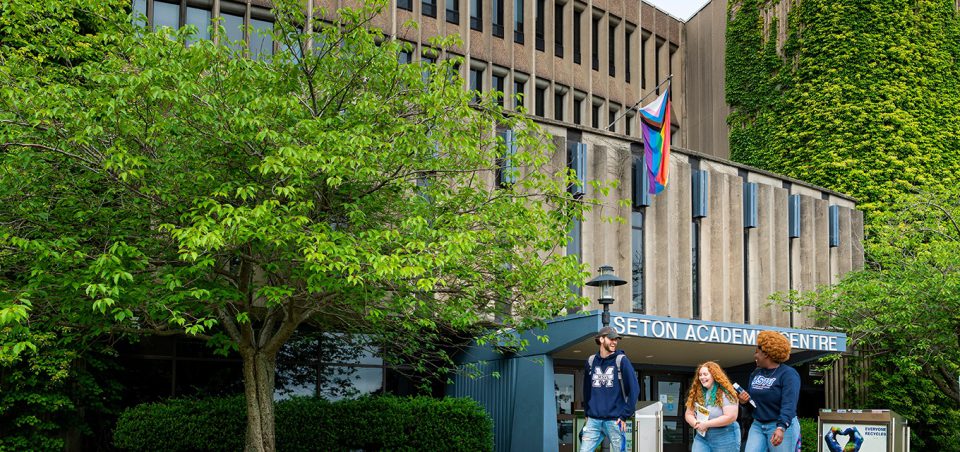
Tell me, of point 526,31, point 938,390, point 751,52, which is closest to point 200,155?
point 526,31

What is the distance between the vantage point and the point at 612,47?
33.2 metres

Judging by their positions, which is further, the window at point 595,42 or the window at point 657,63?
the window at point 657,63

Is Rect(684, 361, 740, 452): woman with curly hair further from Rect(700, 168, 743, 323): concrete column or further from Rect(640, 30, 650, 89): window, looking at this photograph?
Rect(640, 30, 650, 89): window

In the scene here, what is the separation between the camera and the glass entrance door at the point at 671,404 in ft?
74.9

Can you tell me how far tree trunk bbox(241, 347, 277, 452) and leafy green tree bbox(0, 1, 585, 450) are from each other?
Result: 0.09 ft

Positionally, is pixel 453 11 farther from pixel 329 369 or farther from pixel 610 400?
pixel 610 400

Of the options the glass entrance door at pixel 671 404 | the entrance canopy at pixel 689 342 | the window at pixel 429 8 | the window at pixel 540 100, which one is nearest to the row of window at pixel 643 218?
the entrance canopy at pixel 689 342

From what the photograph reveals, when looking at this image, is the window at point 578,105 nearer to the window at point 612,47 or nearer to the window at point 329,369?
the window at point 612,47

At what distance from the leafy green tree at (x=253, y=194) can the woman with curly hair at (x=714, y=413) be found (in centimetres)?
371

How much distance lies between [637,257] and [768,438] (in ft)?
44.1

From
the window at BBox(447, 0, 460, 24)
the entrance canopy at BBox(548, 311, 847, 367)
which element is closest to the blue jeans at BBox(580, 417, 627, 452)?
the entrance canopy at BBox(548, 311, 847, 367)

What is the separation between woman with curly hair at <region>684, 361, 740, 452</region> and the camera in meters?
8.95

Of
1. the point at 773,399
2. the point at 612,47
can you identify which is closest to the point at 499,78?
the point at 612,47

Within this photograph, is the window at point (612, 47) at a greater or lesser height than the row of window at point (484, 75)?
greater
